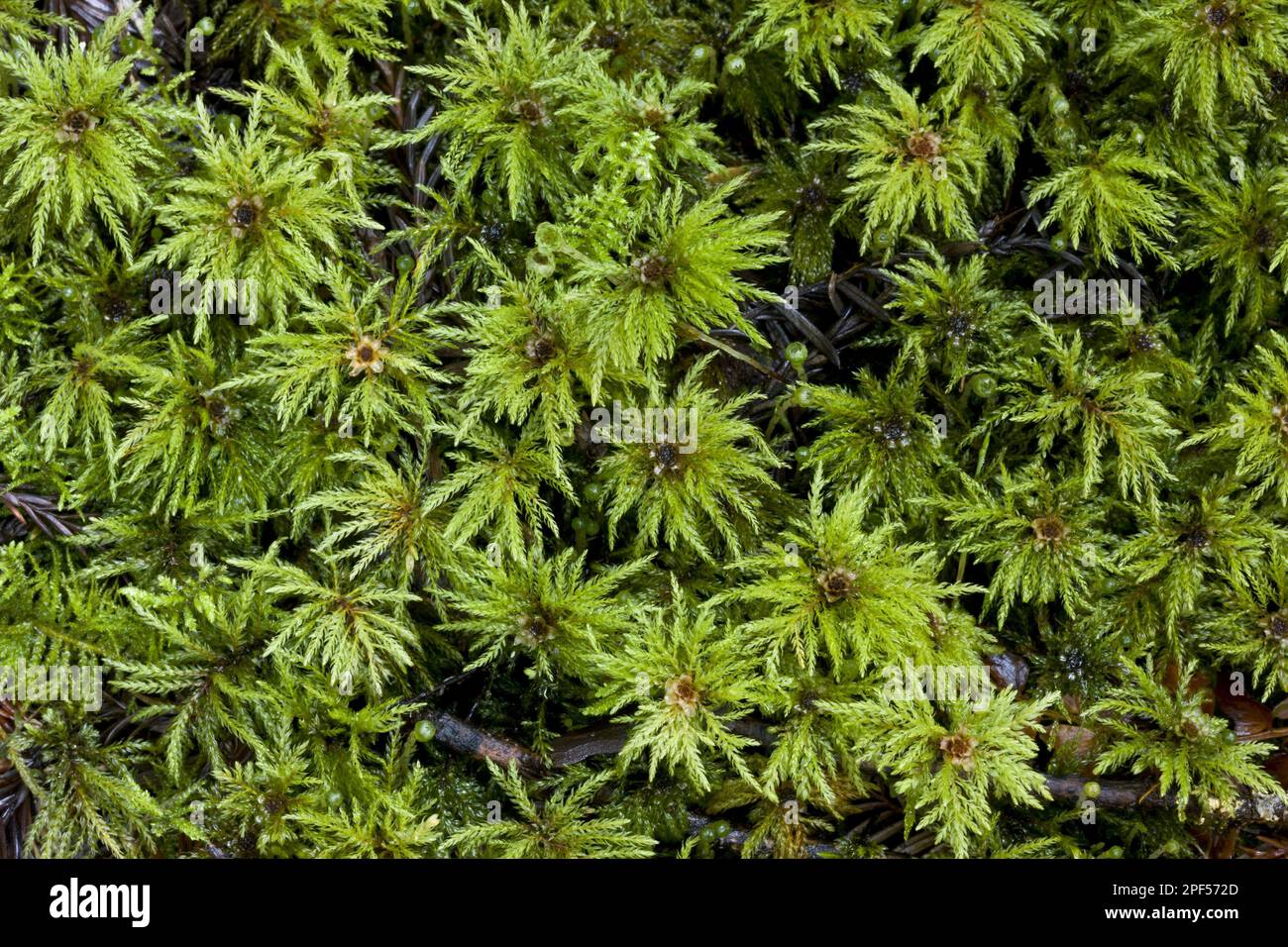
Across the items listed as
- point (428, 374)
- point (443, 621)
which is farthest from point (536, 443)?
point (443, 621)

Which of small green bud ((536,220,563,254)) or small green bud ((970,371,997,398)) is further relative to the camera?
small green bud ((970,371,997,398))

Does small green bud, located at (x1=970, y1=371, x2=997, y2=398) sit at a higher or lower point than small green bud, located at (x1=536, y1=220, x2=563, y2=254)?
lower

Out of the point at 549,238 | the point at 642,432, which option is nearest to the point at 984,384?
the point at 642,432

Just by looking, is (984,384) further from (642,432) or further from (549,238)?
(549,238)

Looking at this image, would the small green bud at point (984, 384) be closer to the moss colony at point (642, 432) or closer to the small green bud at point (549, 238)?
the moss colony at point (642, 432)

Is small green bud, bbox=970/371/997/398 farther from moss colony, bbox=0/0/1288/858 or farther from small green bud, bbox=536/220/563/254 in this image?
small green bud, bbox=536/220/563/254

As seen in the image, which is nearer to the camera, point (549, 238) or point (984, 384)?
point (549, 238)

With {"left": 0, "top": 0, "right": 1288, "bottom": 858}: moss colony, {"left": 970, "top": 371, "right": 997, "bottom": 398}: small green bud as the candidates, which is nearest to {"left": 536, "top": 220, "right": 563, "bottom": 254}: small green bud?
{"left": 0, "top": 0, "right": 1288, "bottom": 858}: moss colony
